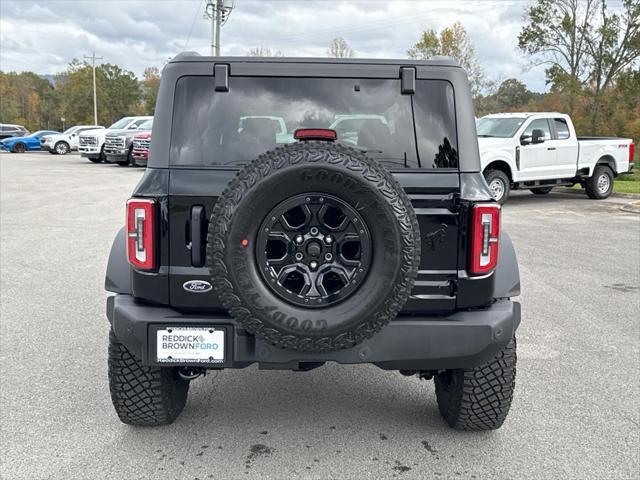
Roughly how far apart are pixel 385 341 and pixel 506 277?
792 millimetres

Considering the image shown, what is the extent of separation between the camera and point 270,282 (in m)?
2.82

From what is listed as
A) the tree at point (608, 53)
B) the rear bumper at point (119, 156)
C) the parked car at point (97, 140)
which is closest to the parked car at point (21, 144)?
the parked car at point (97, 140)

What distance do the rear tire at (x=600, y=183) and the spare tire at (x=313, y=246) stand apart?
Answer: 1519 cm

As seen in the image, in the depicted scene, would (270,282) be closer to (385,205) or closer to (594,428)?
(385,205)

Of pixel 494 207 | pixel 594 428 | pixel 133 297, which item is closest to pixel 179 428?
pixel 133 297

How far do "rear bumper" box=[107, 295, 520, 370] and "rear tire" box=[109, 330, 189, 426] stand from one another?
329mm

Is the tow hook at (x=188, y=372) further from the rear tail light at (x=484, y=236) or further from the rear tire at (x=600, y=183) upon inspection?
the rear tire at (x=600, y=183)

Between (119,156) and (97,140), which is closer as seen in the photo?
(119,156)

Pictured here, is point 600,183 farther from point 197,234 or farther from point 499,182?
point 197,234

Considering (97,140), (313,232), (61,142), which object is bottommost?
(313,232)

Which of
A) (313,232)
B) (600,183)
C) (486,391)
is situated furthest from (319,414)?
(600,183)

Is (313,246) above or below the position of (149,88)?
below

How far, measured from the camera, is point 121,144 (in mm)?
24922

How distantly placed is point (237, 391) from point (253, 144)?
1744 millimetres
